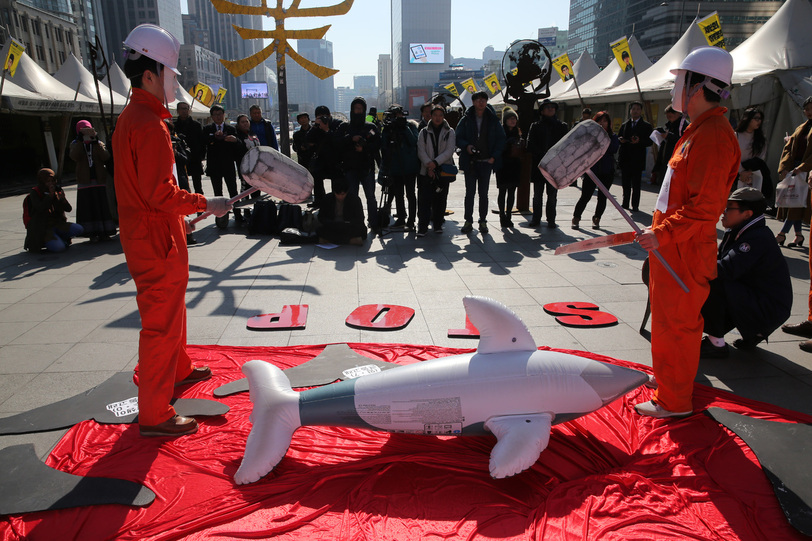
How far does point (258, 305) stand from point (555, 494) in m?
3.45

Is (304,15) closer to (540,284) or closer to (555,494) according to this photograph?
(540,284)

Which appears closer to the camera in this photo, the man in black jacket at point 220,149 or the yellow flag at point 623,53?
the man in black jacket at point 220,149

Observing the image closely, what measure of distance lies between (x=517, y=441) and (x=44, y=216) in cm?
729

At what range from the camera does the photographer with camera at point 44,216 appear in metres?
6.84

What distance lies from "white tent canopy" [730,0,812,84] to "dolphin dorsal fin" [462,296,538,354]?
1003cm

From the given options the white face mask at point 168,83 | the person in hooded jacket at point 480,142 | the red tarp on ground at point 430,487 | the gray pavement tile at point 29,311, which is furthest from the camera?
the person in hooded jacket at point 480,142

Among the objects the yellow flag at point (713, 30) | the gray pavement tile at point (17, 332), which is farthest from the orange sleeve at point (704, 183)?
the yellow flag at point (713, 30)

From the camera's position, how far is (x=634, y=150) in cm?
887

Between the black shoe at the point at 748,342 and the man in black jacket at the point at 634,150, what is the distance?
574 cm

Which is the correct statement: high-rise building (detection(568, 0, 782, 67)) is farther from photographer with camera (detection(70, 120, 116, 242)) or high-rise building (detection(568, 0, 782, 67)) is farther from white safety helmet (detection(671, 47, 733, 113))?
white safety helmet (detection(671, 47, 733, 113))

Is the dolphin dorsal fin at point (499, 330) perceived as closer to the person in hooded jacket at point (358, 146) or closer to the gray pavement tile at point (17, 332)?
the gray pavement tile at point (17, 332)

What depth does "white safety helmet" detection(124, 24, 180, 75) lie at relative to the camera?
2.58 metres

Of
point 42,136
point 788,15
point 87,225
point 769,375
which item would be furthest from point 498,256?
point 42,136

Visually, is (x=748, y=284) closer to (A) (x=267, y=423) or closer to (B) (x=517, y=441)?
(B) (x=517, y=441)
